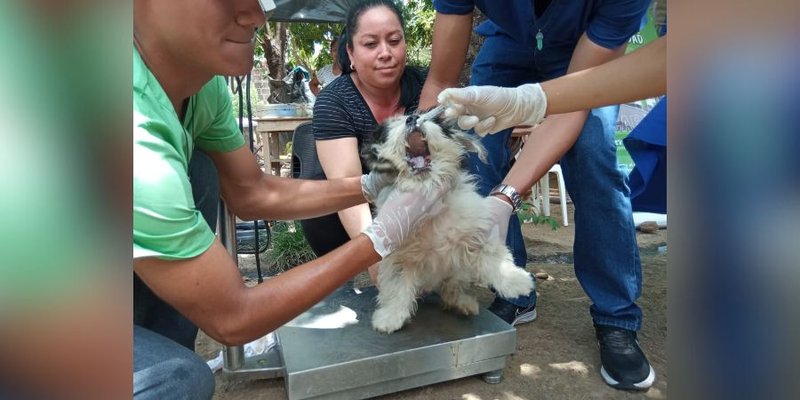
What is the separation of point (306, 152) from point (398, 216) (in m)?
1.44

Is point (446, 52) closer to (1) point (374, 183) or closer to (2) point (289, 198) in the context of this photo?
(1) point (374, 183)

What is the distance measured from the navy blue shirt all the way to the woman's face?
256 mm

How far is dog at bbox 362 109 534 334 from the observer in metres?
1.99

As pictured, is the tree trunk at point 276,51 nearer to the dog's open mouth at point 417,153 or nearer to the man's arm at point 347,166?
the man's arm at point 347,166

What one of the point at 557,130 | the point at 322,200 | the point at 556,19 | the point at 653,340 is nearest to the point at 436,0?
the point at 556,19

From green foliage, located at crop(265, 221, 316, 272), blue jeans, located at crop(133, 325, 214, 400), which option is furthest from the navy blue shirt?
green foliage, located at crop(265, 221, 316, 272)

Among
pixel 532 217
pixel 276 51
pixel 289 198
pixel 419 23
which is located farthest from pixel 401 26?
pixel 276 51

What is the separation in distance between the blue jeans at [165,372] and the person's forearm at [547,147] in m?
1.45

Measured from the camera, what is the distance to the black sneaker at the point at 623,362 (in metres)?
2.12
